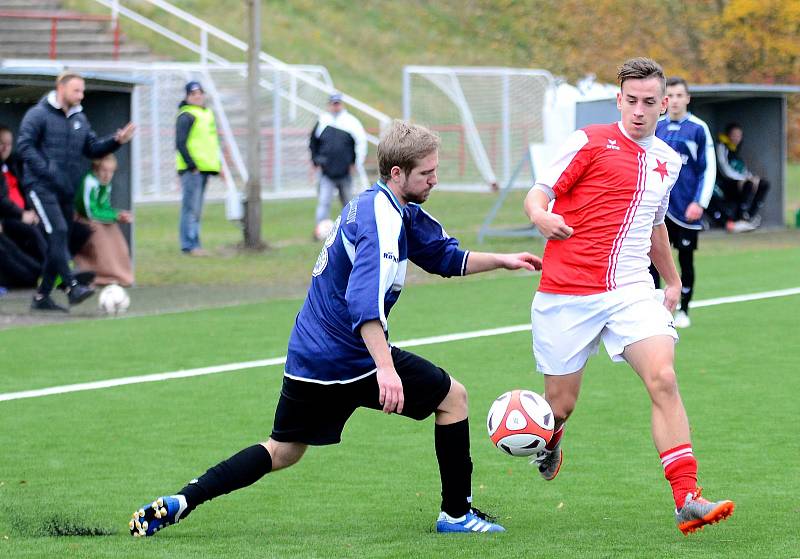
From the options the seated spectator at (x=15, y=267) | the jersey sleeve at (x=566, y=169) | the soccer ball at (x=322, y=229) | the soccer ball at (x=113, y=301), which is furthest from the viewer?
the soccer ball at (x=322, y=229)

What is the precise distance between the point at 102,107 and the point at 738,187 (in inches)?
398

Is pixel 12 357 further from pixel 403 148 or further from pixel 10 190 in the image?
pixel 403 148

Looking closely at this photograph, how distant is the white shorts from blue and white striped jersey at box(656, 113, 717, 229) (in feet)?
17.5

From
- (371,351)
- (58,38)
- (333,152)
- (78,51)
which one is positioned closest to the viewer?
(371,351)

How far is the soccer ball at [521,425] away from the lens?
5.90 metres

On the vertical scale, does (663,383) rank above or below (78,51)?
below

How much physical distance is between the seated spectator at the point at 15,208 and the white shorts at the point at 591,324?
8609 mm

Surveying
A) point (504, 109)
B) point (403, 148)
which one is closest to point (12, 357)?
point (403, 148)

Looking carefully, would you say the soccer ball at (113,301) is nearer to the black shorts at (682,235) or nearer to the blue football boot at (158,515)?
the black shorts at (682,235)

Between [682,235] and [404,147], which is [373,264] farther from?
[682,235]

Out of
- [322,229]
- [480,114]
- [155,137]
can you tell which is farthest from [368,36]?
[322,229]

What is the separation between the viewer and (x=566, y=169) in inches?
238

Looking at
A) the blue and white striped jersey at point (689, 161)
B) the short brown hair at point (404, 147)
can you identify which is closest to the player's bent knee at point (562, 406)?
the short brown hair at point (404, 147)

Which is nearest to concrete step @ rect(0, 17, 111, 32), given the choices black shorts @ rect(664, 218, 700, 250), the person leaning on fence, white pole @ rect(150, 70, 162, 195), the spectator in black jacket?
white pole @ rect(150, 70, 162, 195)
